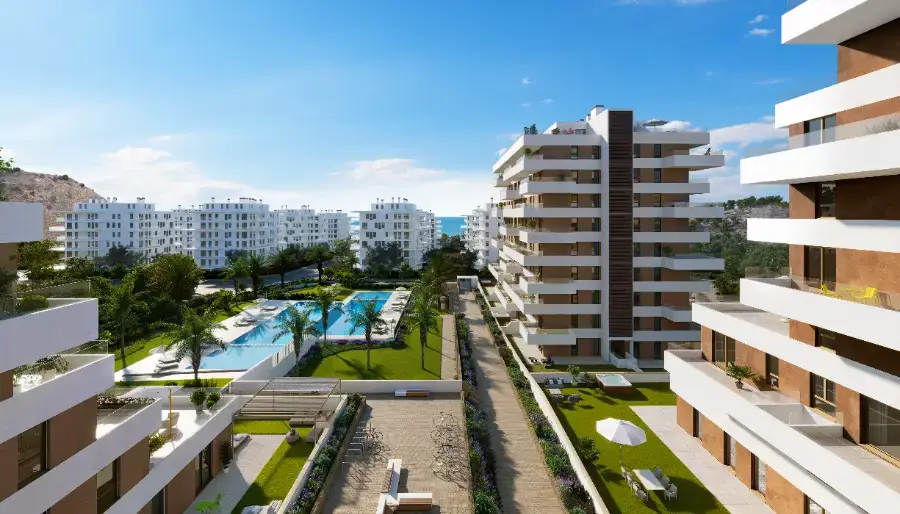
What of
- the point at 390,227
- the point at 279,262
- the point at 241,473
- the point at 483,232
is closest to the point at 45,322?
the point at 241,473

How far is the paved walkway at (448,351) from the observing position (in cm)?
3102

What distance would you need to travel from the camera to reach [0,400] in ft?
33.4

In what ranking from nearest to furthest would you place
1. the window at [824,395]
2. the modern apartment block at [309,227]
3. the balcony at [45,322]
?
the balcony at [45,322] < the window at [824,395] < the modern apartment block at [309,227]

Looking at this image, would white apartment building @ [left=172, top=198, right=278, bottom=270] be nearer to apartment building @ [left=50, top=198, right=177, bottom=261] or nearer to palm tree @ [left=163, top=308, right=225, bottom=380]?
apartment building @ [left=50, top=198, right=177, bottom=261]

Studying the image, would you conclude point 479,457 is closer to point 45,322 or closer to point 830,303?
point 830,303

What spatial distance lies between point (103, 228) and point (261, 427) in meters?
89.6

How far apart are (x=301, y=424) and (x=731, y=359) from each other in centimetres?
1895

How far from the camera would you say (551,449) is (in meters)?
20.1

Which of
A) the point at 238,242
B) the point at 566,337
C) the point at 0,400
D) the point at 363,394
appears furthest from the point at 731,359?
the point at 238,242

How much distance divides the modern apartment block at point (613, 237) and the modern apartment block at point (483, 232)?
166 feet

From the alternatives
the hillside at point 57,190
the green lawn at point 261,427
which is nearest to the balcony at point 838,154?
the green lawn at point 261,427

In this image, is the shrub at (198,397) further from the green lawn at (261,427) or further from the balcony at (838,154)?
the balcony at (838,154)

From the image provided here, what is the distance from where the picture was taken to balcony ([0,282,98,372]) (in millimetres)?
10047

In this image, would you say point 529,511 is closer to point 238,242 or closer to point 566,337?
point 566,337
